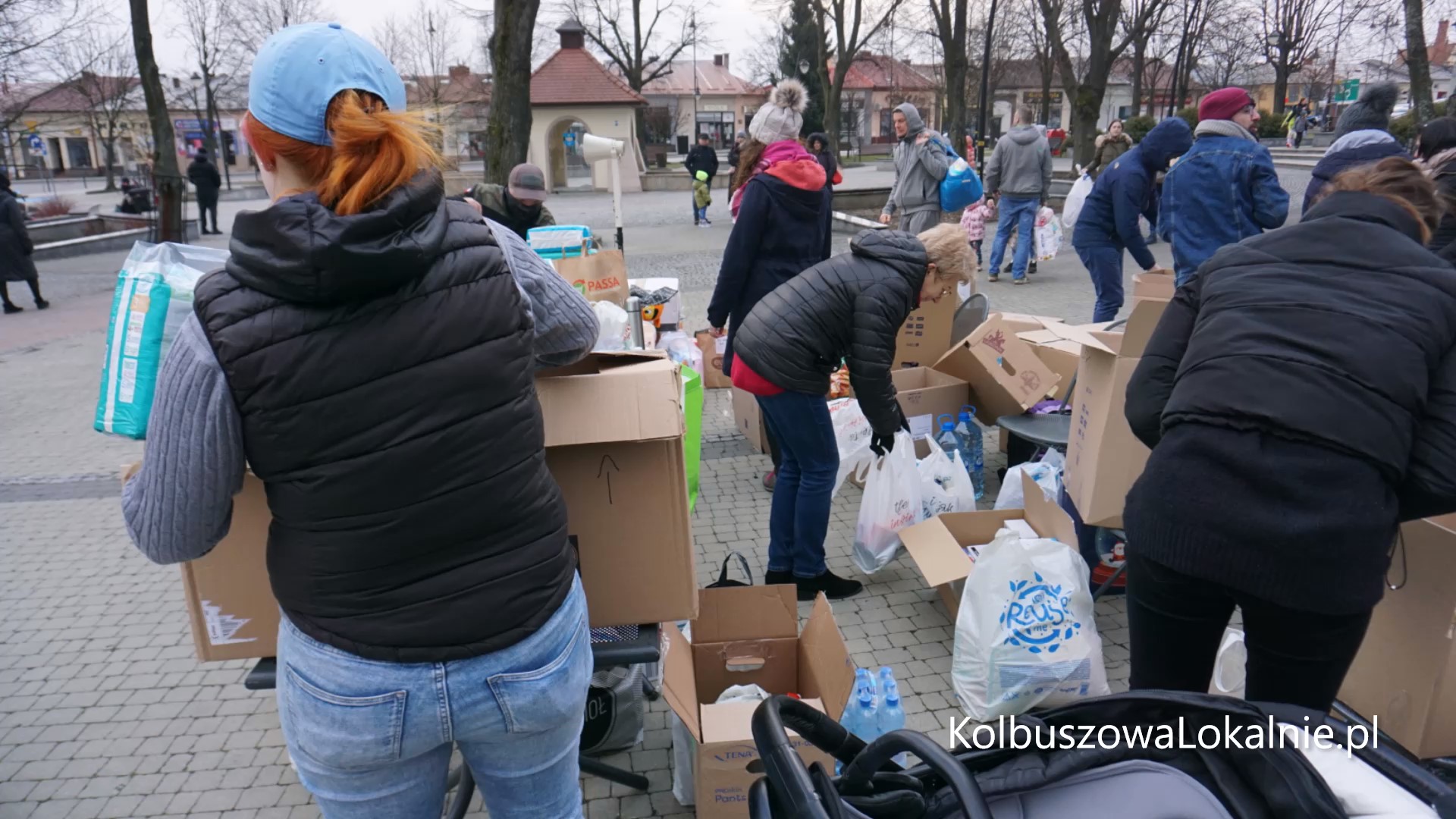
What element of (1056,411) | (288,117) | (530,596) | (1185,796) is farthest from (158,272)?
(1056,411)

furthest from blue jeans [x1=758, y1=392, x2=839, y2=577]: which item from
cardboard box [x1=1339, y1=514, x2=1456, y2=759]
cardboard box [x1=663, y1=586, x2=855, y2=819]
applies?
cardboard box [x1=1339, y1=514, x2=1456, y2=759]

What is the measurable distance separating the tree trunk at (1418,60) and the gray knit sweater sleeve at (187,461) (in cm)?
1861

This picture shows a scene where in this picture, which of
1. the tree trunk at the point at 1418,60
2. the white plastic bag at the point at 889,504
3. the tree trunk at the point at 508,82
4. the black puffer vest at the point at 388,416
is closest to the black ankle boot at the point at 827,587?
the white plastic bag at the point at 889,504

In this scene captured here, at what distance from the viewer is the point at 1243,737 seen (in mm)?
1248

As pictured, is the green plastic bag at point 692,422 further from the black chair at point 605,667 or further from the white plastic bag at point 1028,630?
the white plastic bag at point 1028,630

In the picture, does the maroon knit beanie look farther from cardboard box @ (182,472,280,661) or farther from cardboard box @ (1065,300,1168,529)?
cardboard box @ (182,472,280,661)

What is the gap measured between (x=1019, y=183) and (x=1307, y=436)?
27.6 feet

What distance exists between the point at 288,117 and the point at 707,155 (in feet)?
59.3

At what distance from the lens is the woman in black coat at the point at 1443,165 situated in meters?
4.02

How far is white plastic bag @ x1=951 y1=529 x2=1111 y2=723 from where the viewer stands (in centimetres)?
286

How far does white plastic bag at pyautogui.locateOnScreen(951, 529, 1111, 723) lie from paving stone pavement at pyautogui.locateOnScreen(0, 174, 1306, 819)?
0.24m

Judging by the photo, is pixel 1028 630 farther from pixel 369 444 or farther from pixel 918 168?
pixel 918 168

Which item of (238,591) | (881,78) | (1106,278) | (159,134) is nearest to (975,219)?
(1106,278)

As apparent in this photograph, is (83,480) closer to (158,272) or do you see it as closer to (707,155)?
(158,272)
